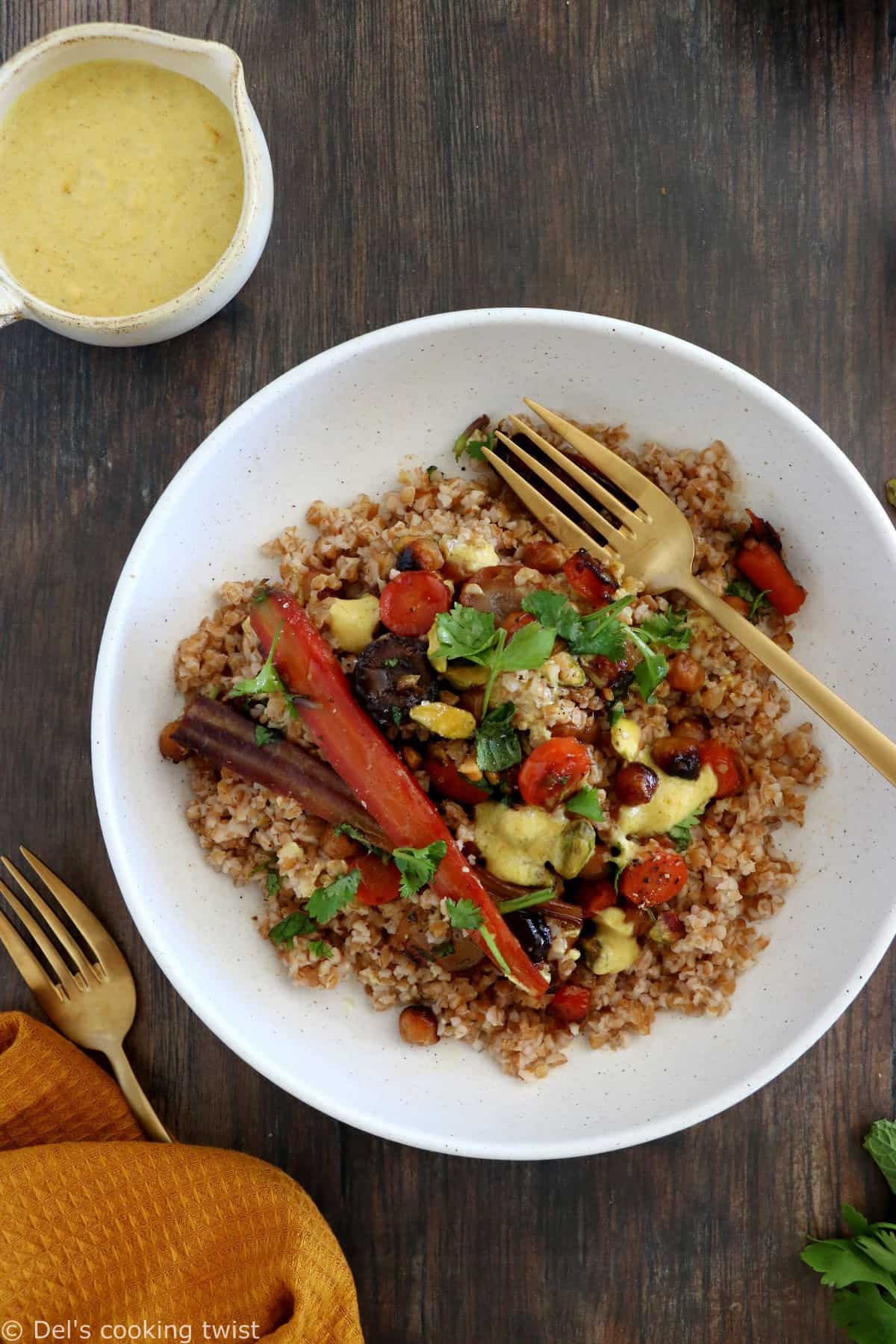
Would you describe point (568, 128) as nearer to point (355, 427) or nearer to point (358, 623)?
point (355, 427)

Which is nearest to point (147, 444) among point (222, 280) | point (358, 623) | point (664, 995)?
point (222, 280)

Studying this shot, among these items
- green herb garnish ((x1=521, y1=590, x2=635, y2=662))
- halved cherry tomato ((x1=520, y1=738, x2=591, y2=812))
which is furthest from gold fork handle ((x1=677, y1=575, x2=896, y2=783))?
halved cherry tomato ((x1=520, y1=738, x2=591, y2=812))

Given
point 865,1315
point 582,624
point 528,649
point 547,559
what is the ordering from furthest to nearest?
point 865,1315 < point 547,559 < point 582,624 < point 528,649

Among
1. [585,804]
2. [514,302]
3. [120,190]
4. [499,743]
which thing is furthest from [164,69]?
[585,804]

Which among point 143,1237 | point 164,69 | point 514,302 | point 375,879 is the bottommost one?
point 143,1237

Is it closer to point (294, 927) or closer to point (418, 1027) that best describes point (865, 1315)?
point (418, 1027)

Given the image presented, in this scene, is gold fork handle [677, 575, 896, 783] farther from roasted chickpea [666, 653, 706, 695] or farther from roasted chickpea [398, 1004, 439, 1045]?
roasted chickpea [398, 1004, 439, 1045]

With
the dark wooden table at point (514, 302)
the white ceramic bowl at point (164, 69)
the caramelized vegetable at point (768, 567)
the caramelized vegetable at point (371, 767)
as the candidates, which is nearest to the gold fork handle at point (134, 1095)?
the dark wooden table at point (514, 302)
